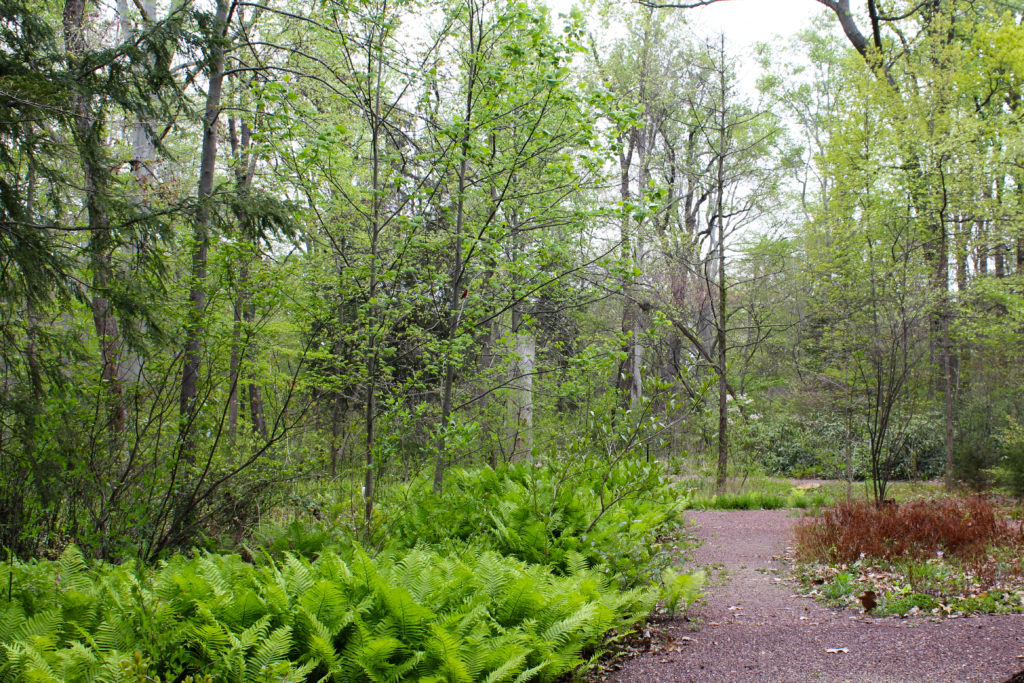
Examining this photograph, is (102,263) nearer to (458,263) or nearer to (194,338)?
(194,338)

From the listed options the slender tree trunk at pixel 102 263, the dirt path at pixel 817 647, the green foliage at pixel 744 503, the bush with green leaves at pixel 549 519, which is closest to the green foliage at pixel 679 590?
the dirt path at pixel 817 647

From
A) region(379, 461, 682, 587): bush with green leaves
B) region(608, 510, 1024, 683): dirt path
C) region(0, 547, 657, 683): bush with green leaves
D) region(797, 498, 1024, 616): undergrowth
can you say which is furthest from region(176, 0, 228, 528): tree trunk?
region(797, 498, 1024, 616): undergrowth

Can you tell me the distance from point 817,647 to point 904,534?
251 centimetres

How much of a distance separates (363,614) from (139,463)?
235 cm

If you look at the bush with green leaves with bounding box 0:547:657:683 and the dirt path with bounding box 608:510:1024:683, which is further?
the dirt path with bounding box 608:510:1024:683

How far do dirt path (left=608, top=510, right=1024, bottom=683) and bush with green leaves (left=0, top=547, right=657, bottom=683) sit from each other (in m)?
0.43

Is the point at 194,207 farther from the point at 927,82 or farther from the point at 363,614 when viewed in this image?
the point at 927,82

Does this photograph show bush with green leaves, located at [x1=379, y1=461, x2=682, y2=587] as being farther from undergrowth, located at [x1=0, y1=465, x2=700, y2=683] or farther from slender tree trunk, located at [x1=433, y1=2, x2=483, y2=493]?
slender tree trunk, located at [x1=433, y1=2, x2=483, y2=493]

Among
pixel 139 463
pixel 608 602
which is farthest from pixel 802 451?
pixel 139 463

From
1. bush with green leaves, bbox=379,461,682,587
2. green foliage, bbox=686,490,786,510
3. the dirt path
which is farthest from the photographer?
green foliage, bbox=686,490,786,510

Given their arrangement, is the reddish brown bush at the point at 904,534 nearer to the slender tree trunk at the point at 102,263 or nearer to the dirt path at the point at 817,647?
the dirt path at the point at 817,647

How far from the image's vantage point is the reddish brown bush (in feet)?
17.8

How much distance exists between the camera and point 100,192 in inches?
186

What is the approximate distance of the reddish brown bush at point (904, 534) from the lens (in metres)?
5.42
